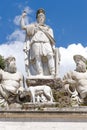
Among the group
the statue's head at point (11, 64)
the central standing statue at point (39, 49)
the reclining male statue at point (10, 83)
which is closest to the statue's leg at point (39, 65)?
the central standing statue at point (39, 49)

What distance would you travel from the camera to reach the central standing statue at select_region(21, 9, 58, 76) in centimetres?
1495

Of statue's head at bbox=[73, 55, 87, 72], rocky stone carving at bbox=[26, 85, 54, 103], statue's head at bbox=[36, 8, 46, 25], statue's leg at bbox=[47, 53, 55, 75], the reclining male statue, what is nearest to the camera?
rocky stone carving at bbox=[26, 85, 54, 103]

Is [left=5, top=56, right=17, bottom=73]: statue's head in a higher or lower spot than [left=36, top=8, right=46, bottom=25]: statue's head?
lower

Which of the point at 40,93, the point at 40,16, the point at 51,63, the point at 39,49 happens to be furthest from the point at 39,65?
the point at 40,16

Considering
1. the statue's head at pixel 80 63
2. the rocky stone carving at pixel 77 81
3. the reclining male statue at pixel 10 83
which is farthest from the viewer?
the statue's head at pixel 80 63

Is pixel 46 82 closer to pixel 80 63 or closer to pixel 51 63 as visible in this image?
pixel 51 63

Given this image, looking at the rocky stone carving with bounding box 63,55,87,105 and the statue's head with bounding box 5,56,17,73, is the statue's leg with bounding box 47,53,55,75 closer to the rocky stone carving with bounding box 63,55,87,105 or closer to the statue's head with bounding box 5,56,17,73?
the rocky stone carving with bounding box 63,55,87,105

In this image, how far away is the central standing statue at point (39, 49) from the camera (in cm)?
1495

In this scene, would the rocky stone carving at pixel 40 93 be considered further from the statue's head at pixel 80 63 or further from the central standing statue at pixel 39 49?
the statue's head at pixel 80 63

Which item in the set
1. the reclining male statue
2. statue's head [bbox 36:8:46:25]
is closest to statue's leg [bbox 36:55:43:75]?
the reclining male statue

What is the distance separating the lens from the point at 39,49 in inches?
593

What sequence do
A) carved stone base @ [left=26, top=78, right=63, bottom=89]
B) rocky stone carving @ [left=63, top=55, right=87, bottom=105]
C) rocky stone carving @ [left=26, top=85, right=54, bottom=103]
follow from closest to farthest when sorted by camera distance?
rocky stone carving @ [left=26, top=85, right=54, bottom=103] < rocky stone carving @ [left=63, top=55, right=87, bottom=105] < carved stone base @ [left=26, top=78, right=63, bottom=89]

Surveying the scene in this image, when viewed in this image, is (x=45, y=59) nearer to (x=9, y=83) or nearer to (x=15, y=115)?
(x=9, y=83)

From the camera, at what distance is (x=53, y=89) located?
46.8 feet
